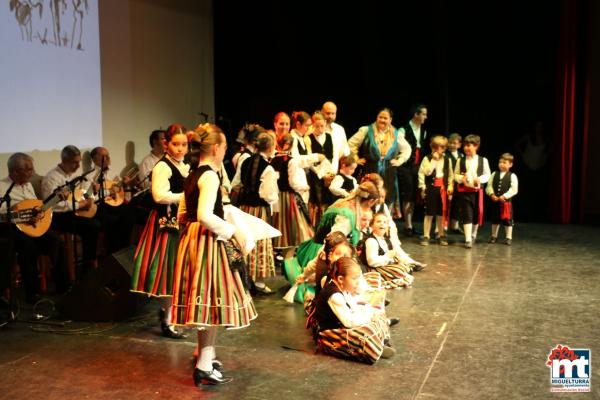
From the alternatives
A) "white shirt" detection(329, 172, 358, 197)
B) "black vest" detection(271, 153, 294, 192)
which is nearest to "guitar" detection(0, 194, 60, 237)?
"black vest" detection(271, 153, 294, 192)

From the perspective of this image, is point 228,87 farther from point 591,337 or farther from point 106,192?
point 591,337

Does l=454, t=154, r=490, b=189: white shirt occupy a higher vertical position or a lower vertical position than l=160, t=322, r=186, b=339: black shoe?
higher

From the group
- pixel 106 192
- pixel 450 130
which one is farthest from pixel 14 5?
pixel 450 130

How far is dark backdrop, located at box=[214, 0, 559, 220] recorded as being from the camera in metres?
8.95

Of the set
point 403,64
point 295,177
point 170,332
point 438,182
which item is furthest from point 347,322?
Result: point 403,64

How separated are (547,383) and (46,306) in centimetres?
343

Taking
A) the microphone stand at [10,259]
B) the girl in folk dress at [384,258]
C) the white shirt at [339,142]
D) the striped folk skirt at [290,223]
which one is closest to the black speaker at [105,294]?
the microphone stand at [10,259]

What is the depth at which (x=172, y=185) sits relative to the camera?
4355 mm

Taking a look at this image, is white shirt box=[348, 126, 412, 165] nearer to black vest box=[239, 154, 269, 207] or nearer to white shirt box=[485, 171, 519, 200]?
white shirt box=[485, 171, 519, 200]

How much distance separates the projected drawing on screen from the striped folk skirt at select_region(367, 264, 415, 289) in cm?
326

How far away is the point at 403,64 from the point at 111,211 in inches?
172

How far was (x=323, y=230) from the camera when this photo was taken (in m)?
5.15

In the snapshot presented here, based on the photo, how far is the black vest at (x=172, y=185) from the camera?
172 inches

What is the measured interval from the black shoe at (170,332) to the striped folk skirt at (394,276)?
168 cm
